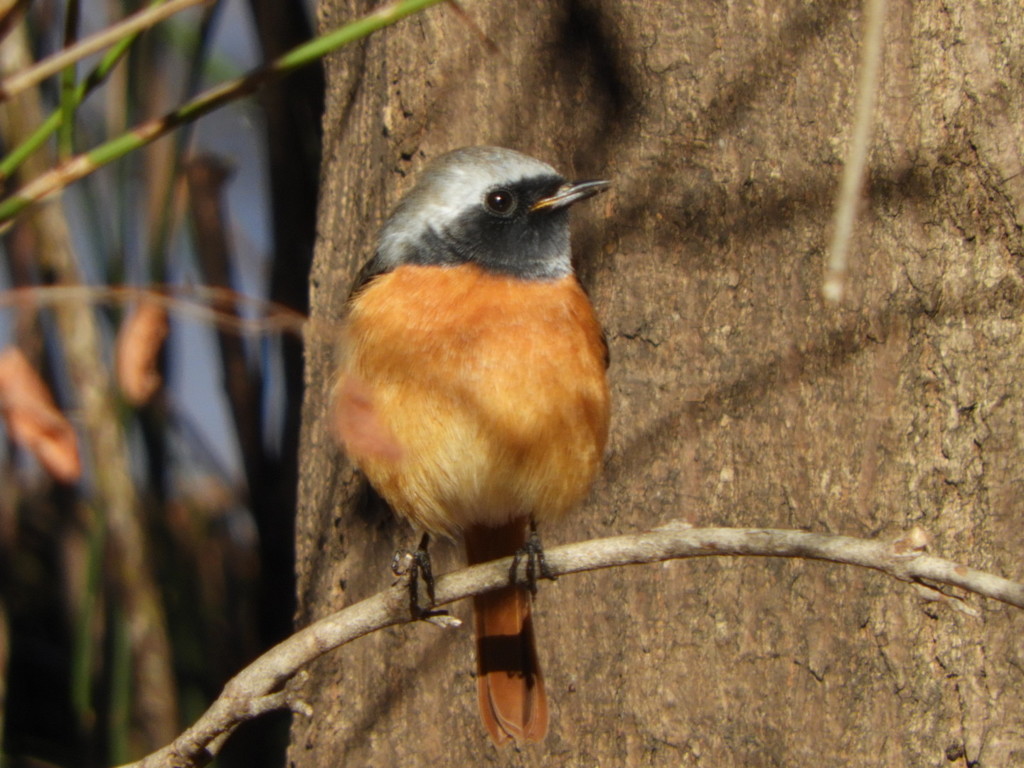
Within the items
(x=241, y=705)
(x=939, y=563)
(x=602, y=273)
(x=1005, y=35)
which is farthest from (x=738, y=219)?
(x=241, y=705)

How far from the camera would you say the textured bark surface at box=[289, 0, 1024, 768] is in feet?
8.23

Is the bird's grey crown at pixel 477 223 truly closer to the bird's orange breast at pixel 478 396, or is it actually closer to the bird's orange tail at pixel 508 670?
the bird's orange breast at pixel 478 396

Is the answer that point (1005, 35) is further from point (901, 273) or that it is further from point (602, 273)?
point (602, 273)

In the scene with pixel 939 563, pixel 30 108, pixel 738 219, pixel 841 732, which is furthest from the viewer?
pixel 30 108

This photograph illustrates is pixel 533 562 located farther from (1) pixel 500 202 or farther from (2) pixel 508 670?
(1) pixel 500 202

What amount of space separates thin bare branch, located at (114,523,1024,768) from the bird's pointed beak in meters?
1.00

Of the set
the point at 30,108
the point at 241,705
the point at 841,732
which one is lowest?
the point at 841,732

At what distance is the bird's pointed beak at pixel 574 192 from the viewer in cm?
274

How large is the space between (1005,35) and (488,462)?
1.67m

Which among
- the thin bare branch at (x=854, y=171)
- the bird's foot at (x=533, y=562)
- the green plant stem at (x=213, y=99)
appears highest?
the green plant stem at (x=213, y=99)

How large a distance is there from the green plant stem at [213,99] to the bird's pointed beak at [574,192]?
1179mm

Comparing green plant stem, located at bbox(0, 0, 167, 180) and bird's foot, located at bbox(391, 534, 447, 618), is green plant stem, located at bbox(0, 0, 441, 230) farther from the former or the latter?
bird's foot, located at bbox(391, 534, 447, 618)

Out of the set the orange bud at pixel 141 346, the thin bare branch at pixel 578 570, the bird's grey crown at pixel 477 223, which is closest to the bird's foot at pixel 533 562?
the thin bare branch at pixel 578 570

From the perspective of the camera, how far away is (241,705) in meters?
1.99
